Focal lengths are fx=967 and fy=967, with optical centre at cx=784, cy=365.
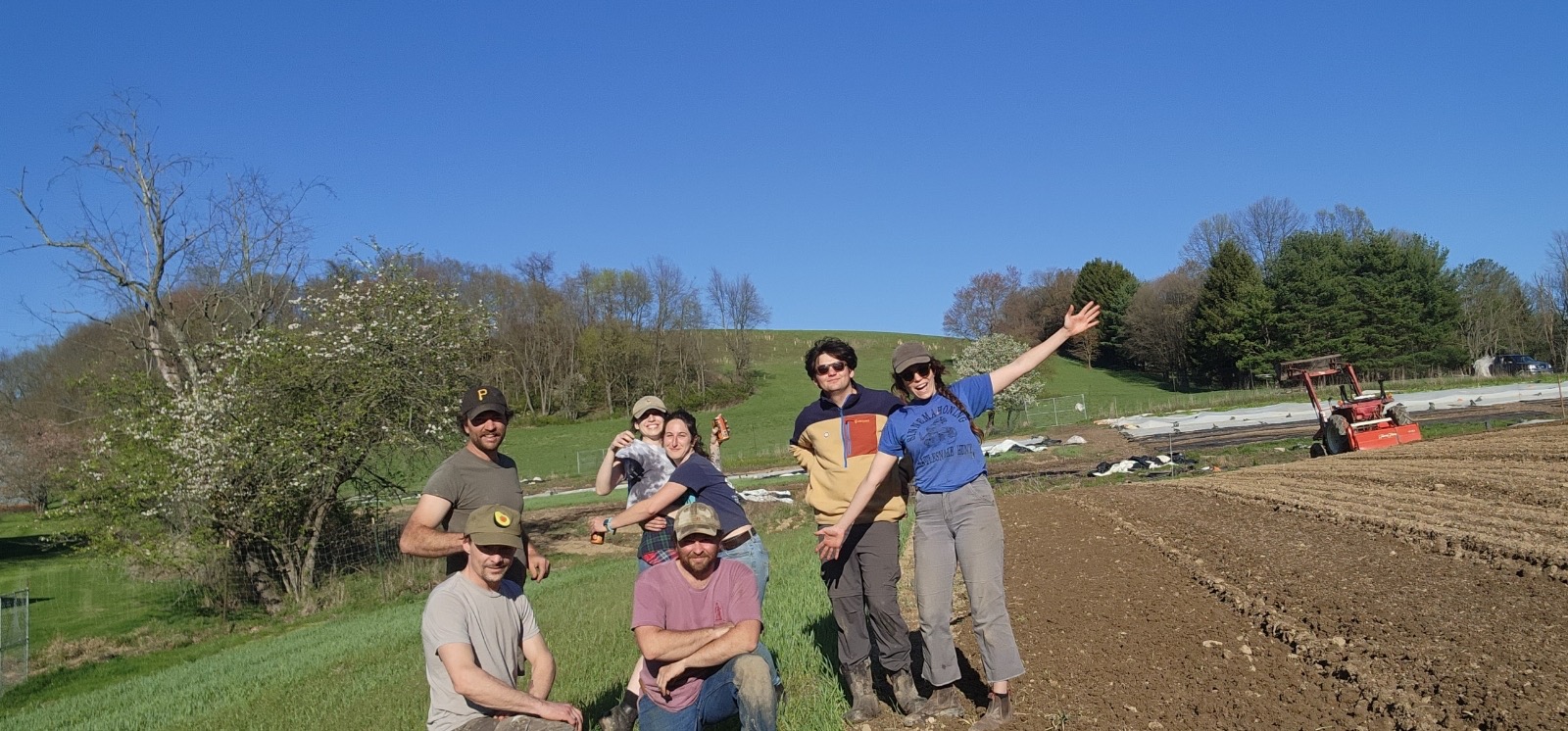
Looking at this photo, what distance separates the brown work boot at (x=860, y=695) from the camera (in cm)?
497

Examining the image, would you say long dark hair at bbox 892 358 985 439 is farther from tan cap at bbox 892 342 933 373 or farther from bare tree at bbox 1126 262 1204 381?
bare tree at bbox 1126 262 1204 381

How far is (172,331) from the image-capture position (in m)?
20.1

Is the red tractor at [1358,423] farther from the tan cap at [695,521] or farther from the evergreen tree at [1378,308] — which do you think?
the evergreen tree at [1378,308]

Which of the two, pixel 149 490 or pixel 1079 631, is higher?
pixel 149 490

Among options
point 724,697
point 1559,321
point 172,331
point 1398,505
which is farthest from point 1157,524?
point 1559,321

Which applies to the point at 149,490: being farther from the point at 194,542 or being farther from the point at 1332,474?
the point at 1332,474

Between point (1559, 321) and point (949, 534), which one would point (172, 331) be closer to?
point (949, 534)

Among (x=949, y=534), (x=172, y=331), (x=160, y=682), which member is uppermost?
(x=172, y=331)

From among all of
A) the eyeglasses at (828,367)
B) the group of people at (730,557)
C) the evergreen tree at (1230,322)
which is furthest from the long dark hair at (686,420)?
the evergreen tree at (1230,322)

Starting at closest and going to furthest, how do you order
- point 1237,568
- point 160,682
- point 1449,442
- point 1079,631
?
point 1079,631 → point 1237,568 → point 160,682 → point 1449,442

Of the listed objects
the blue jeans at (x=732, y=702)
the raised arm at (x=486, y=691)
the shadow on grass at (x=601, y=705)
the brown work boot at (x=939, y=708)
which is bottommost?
the shadow on grass at (x=601, y=705)

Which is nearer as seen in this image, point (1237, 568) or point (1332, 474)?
point (1237, 568)

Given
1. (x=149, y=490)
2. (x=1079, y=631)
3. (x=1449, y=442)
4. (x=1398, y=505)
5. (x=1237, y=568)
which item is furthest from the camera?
(x=1449, y=442)

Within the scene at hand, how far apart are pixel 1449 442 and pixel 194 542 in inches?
931
